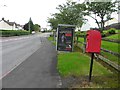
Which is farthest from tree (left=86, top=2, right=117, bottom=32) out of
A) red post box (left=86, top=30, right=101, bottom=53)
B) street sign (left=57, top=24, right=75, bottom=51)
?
red post box (left=86, top=30, right=101, bottom=53)

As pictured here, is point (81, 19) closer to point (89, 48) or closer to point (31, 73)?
point (31, 73)

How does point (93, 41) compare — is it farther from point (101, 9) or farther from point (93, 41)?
point (101, 9)

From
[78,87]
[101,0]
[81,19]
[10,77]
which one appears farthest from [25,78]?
[81,19]

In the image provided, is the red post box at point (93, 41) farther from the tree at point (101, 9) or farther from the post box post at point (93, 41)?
the tree at point (101, 9)

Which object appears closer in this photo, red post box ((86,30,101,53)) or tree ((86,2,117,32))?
red post box ((86,30,101,53))

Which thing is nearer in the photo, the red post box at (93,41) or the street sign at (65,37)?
the red post box at (93,41)

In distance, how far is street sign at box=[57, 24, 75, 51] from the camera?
21013 millimetres

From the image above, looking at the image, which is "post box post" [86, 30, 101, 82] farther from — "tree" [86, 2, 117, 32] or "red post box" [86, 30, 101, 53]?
"tree" [86, 2, 117, 32]

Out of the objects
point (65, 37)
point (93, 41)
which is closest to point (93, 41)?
point (93, 41)

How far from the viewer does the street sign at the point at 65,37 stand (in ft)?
68.9

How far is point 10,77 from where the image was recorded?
10.8 meters

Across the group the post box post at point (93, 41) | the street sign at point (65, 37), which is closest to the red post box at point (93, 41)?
the post box post at point (93, 41)

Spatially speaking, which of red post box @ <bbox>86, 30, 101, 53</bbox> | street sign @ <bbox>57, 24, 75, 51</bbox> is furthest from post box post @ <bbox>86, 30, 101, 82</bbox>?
street sign @ <bbox>57, 24, 75, 51</bbox>

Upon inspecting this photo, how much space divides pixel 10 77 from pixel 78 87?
123 inches
